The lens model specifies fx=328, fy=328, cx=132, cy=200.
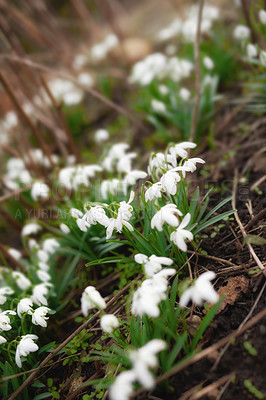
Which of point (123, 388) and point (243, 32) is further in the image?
point (243, 32)

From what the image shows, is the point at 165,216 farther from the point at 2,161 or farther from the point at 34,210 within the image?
the point at 2,161

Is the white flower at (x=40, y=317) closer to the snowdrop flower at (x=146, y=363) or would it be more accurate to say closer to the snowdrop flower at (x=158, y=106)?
the snowdrop flower at (x=146, y=363)

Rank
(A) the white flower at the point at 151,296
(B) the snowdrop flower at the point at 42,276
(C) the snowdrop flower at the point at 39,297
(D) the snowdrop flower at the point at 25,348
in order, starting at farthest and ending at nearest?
(B) the snowdrop flower at the point at 42,276
(C) the snowdrop flower at the point at 39,297
(D) the snowdrop flower at the point at 25,348
(A) the white flower at the point at 151,296

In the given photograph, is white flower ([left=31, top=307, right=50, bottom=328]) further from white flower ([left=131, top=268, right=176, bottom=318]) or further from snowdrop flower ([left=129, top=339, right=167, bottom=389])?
snowdrop flower ([left=129, top=339, right=167, bottom=389])

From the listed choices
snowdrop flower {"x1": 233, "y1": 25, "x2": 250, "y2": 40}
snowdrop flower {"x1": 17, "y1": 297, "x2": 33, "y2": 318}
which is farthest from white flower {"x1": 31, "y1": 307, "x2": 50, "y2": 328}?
snowdrop flower {"x1": 233, "y1": 25, "x2": 250, "y2": 40}

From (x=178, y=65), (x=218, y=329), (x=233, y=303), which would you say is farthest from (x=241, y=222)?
(x=178, y=65)

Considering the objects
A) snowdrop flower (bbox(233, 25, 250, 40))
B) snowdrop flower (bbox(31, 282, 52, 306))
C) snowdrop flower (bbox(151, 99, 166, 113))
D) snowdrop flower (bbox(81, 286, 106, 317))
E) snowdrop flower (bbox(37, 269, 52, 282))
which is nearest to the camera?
snowdrop flower (bbox(81, 286, 106, 317))

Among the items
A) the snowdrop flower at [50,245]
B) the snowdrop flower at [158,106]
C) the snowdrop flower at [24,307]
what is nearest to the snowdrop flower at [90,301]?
the snowdrop flower at [24,307]

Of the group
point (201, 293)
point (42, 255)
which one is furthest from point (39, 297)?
point (201, 293)

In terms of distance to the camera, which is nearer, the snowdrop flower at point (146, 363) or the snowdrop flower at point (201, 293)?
the snowdrop flower at point (146, 363)

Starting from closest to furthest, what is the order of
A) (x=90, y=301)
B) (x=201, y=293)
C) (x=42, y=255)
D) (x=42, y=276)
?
1. (x=201, y=293)
2. (x=90, y=301)
3. (x=42, y=276)
4. (x=42, y=255)

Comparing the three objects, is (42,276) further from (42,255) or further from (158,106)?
(158,106)
